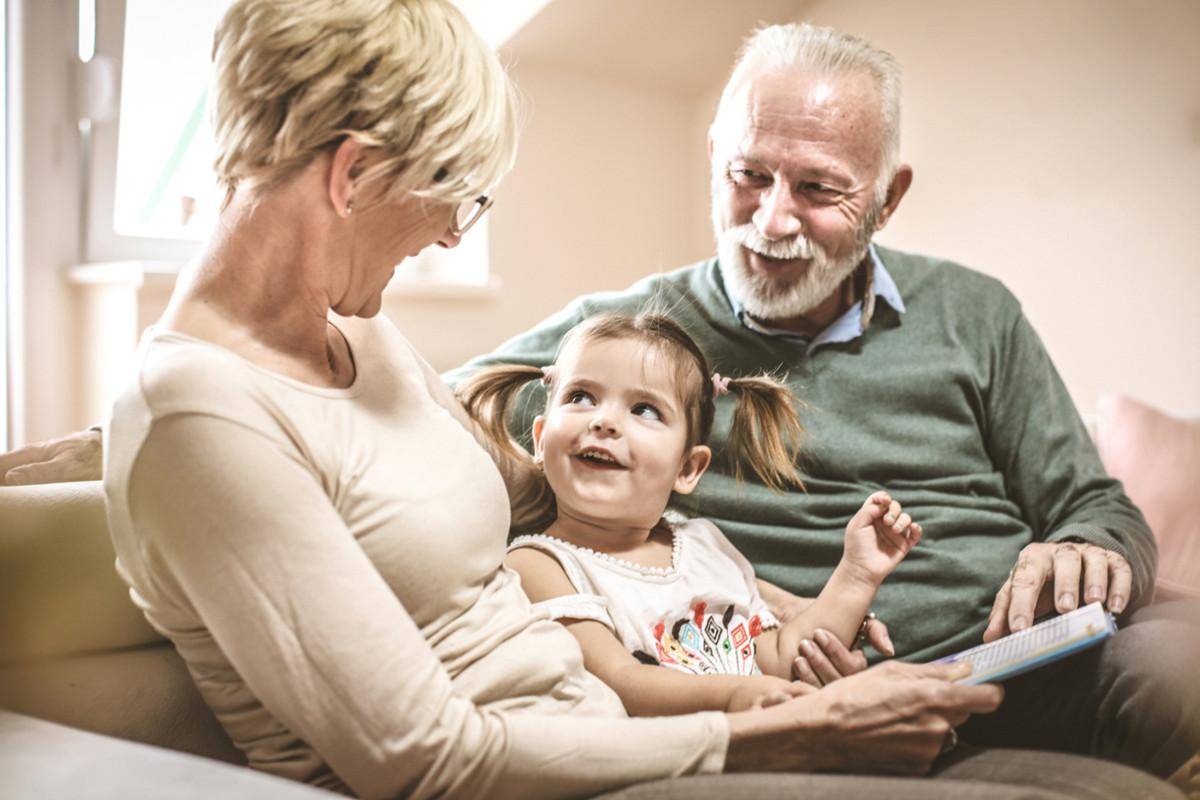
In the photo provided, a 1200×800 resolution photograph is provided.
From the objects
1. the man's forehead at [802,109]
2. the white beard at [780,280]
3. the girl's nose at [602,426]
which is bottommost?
the girl's nose at [602,426]

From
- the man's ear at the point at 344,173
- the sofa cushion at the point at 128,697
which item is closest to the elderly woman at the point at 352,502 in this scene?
the man's ear at the point at 344,173

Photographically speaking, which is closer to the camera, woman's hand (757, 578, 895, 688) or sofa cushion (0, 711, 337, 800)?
sofa cushion (0, 711, 337, 800)

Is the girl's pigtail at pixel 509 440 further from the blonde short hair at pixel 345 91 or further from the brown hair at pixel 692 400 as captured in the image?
the blonde short hair at pixel 345 91

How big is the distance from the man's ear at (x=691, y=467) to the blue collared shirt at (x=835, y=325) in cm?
31

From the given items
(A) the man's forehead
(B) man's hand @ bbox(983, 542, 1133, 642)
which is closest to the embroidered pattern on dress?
(B) man's hand @ bbox(983, 542, 1133, 642)

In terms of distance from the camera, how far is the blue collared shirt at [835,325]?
65.1 inches

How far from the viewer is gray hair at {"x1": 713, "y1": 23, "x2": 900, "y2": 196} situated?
65.4 inches

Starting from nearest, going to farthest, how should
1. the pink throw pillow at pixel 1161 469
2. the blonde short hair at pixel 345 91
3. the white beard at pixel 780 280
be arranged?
1. the blonde short hair at pixel 345 91
2. the white beard at pixel 780 280
3. the pink throw pillow at pixel 1161 469

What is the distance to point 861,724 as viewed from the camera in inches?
37.5

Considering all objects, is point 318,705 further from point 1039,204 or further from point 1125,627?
point 1039,204

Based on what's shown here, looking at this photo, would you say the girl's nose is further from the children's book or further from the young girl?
the children's book

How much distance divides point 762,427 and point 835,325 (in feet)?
0.88

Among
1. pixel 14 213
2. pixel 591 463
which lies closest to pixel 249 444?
pixel 591 463

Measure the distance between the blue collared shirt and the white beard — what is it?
2 cm
